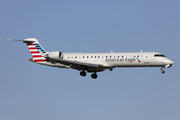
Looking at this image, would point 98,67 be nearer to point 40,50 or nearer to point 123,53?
point 123,53

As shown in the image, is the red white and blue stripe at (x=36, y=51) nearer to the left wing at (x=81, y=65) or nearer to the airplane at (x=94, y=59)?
the airplane at (x=94, y=59)

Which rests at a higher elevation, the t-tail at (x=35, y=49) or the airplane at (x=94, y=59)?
the t-tail at (x=35, y=49)

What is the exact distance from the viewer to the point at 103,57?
48.2m

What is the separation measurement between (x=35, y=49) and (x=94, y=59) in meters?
9.72

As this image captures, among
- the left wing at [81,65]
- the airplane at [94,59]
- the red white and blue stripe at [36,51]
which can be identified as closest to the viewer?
the airplane at [94,59]

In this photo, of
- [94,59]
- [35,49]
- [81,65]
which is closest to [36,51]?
[35,49]

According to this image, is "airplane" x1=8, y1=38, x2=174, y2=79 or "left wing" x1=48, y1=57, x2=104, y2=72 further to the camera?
"left wing" x1=48, y1=57, x2=104, y2=72

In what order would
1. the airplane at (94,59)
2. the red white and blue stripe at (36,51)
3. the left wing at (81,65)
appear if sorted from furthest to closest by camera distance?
the red white and blue stripe at (36,51), the left wing at (81,65), the airplane at (94,59)

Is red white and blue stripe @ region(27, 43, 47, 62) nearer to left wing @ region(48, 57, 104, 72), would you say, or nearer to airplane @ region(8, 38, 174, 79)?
airplane @ region(8, 38, 174, 79)

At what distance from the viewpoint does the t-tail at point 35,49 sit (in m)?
51.8

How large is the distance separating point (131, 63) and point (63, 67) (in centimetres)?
1048

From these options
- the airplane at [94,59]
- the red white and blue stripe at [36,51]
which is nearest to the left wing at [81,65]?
the airplane at [94,59]

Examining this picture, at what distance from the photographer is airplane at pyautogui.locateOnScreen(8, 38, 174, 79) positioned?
1838 inches

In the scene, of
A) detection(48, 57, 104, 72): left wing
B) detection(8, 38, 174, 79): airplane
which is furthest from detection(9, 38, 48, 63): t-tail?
detection(48, 57, 104, 72): left wing
